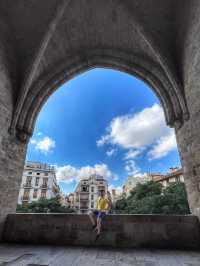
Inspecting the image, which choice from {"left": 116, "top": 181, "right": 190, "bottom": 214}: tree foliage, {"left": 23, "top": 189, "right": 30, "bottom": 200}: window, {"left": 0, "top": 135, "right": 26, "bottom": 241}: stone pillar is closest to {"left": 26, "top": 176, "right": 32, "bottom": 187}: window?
{"left": 23, "top": 189, "right": 30, "bottom": 200}: window

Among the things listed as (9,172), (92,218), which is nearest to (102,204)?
(92,218)

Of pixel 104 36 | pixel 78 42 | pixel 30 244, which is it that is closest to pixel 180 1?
pixel 104 36

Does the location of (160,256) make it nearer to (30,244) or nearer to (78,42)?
(30,244)

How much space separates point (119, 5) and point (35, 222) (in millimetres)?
6676

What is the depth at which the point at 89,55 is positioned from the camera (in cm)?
595

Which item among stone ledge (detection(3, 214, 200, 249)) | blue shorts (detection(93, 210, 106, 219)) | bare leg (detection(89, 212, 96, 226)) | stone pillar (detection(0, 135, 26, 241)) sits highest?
stone pillar (detection(0, 135, 26, 241))

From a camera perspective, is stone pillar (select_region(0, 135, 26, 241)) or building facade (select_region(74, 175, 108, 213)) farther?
building facade (select_region(74, 175, 108, 213))

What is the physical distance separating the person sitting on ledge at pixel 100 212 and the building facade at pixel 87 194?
36.0 metres

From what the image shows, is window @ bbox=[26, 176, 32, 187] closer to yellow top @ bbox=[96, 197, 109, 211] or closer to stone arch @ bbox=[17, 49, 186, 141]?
stone arch @ bbox=[17, 49, 186, 141]

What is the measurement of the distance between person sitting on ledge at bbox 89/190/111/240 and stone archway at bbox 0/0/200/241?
2.04 meters

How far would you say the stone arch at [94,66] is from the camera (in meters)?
4.93

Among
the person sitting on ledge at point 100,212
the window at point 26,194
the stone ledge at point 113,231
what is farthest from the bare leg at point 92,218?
the window at point 26,194

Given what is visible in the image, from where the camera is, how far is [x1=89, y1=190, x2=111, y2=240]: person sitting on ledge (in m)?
3.46

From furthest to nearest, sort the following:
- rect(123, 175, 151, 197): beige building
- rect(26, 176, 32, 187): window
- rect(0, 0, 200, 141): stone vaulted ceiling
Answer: rect(123, 175, 151, 197): beige building
rect(26, 176, 32, 187): window
rect(0, 0, 200, 141): stone vaulted ceiling
